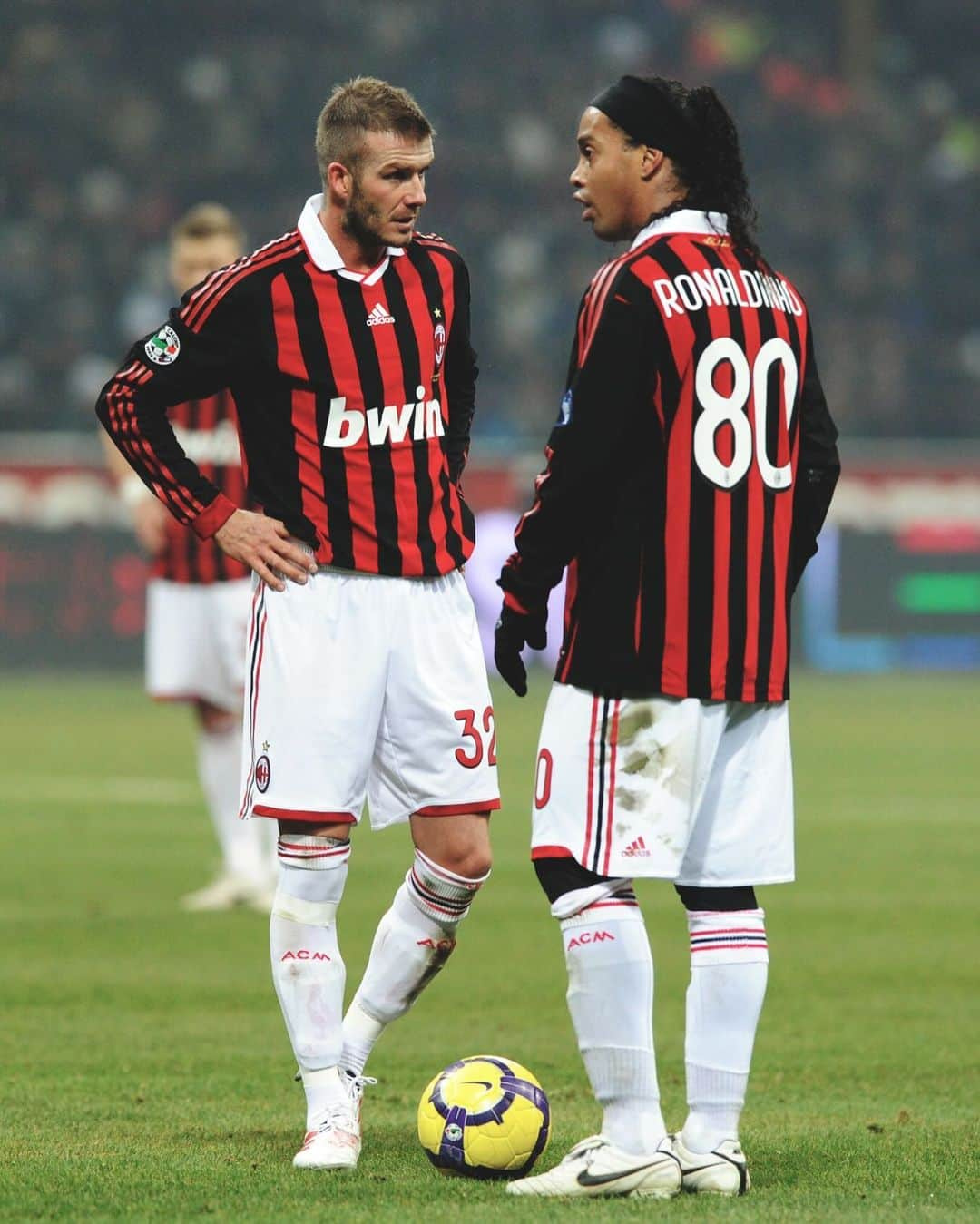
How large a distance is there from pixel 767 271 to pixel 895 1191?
165 cm

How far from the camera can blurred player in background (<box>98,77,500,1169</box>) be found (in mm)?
4184

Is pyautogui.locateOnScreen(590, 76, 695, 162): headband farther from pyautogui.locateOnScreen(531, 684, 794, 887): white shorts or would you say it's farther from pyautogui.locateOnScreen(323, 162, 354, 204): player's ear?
pyautogui.locateOnScreen(531, 684, 794, 887): white shorts

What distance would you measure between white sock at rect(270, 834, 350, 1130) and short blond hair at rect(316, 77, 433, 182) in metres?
1.33

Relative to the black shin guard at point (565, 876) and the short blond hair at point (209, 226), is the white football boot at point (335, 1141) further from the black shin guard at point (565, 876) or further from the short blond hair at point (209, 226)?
the short blond hair at point (209, 226)

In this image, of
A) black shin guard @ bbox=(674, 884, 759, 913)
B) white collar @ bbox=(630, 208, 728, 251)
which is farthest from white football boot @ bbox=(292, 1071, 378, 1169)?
white collar @ bbox=(630, 208, 728, 251)

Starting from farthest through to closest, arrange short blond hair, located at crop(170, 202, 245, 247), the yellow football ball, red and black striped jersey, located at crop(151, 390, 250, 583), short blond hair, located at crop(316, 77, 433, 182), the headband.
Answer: red and black striped jersey, located at crop(151, 390, 250, 583) → short blond hair, located at crop(170, 202, 245, 247) → short blond hair, located at crop(316, 77, 433, 182) → the yellow football ball → the headband

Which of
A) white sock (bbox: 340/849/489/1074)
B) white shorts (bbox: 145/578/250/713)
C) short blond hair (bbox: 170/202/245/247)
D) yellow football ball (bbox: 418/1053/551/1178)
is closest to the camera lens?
yellow football ball (bbox: 418/1053/551/1178)

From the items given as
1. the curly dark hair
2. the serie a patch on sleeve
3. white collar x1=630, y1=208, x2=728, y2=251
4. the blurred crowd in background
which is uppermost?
the blurred crowd in background

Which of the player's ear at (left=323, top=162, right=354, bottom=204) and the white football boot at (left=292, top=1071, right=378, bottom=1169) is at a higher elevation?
the player's ear at (left=323, top=162, right=354, bottom=204)

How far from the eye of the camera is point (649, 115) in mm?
3797

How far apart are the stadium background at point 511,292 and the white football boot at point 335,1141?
4.26 m

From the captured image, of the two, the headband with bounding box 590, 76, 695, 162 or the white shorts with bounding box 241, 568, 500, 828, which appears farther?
the white shorts with bounding box 241, 568, 500, 828

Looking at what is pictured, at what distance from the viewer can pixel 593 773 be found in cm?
374

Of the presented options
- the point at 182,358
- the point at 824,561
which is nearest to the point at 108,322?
the point at 824,561
